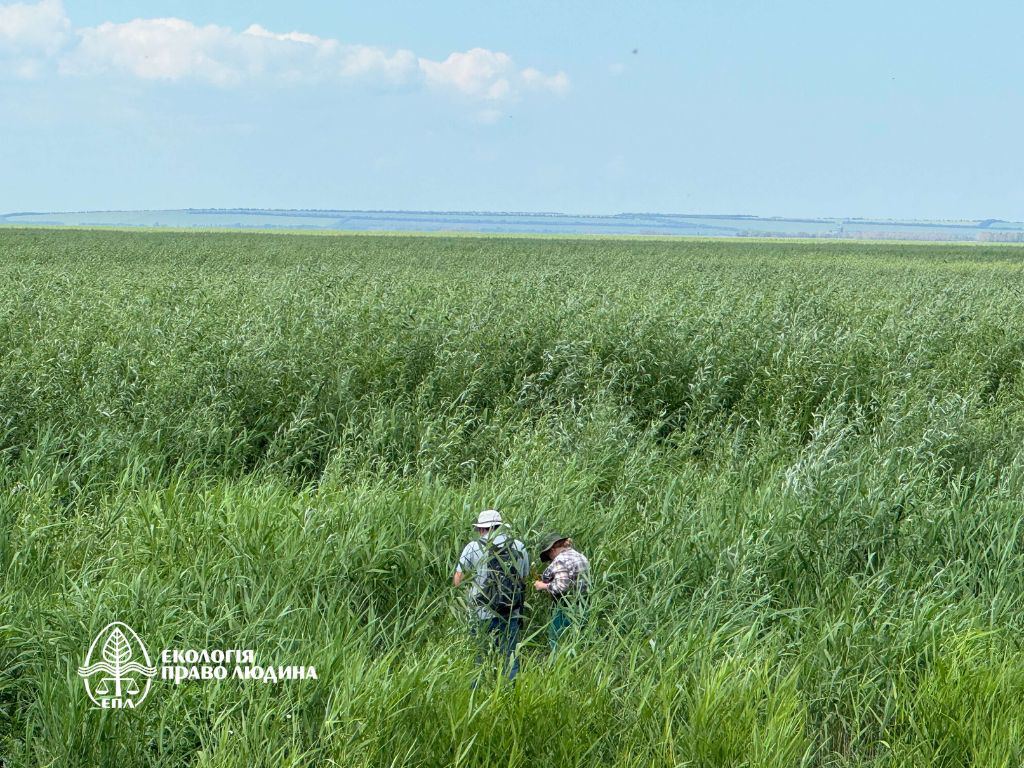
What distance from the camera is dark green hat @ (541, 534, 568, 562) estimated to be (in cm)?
502

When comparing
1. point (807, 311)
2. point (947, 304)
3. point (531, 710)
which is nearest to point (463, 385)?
point (531, 710)


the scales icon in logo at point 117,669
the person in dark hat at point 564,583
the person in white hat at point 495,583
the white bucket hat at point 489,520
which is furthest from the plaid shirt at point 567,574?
the scales icon in logo at point 117,669

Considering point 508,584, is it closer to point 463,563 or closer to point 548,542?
point 463,563

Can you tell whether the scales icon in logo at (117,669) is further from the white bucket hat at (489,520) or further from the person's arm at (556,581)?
the person's arm at (556,581)

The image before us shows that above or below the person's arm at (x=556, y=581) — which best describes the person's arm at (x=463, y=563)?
above

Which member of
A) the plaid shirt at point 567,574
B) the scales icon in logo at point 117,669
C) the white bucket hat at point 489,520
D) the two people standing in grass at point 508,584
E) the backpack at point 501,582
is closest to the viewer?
the scales icon in logo at point 117,669

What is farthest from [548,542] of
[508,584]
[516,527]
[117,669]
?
[117,669]

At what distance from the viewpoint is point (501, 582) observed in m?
4.66

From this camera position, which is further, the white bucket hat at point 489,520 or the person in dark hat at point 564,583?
the white bucket hat at point 489,520

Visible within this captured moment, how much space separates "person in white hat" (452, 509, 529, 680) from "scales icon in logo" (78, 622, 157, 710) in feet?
4.95

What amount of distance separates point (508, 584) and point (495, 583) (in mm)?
99

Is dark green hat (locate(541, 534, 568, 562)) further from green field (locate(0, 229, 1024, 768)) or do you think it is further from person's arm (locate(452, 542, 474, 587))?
person's arm (locate(452, 542, 474, 587))

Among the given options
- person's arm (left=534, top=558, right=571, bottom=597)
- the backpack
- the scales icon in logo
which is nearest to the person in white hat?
the backpack

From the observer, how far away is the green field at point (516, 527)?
11.8 ft
